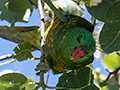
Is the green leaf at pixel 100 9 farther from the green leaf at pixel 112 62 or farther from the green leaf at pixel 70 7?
the green leaf at pixel 112 62

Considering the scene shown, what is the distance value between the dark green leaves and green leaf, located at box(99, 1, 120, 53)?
0.51ft

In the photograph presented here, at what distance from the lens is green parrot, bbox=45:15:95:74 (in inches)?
37.2

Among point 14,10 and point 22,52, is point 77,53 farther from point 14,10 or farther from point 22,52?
point 14,10

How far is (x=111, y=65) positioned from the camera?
5.72 feet

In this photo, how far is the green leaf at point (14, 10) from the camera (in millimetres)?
1374

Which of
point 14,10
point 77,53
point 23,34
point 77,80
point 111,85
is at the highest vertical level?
point 14,10

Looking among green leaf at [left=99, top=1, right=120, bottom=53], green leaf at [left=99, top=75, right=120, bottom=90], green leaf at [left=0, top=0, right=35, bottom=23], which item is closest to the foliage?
green leaf at [left=99, top=1, right=120, bottom=53]

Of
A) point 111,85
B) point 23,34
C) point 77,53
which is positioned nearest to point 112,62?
point 111,85

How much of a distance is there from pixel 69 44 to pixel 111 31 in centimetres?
19

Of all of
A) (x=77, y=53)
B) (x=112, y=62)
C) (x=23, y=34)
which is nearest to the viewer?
(x=77, y=53)

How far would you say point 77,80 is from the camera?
38.9 inches

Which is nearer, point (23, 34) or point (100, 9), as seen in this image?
point (100, 9)

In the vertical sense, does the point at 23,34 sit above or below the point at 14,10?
below

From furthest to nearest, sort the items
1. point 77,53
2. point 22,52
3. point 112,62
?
point 112,62 → point 22,52 → point 77,53
